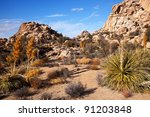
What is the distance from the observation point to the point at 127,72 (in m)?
11.5

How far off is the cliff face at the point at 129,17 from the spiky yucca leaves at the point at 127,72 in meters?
51.8

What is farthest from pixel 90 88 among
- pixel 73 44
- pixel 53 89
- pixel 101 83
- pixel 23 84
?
pixel 73 44

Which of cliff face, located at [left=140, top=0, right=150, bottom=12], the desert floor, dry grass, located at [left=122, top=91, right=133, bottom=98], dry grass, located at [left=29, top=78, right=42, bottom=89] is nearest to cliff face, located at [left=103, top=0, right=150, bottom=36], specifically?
cliff face, located at [left=140, top=0, right=150, bottom=12]

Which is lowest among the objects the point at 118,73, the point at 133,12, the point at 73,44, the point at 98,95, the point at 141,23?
the point at 98,95

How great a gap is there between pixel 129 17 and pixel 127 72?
63.6 metres

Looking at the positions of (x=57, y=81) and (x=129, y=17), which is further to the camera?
(x=129, y=17)

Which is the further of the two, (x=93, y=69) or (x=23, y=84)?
(x=93, y=69)

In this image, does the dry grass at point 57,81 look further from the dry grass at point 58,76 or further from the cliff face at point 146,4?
the cliff face at point 146,4

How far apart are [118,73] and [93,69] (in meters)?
8.14

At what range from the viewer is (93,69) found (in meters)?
19.7

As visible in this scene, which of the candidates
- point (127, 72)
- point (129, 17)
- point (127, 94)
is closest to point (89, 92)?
point (127, 94)

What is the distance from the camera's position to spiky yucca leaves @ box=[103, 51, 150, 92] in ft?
37.4

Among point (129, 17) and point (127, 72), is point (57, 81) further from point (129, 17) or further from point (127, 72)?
point (129, 17)

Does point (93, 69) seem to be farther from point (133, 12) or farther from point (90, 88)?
point (133, 12)
